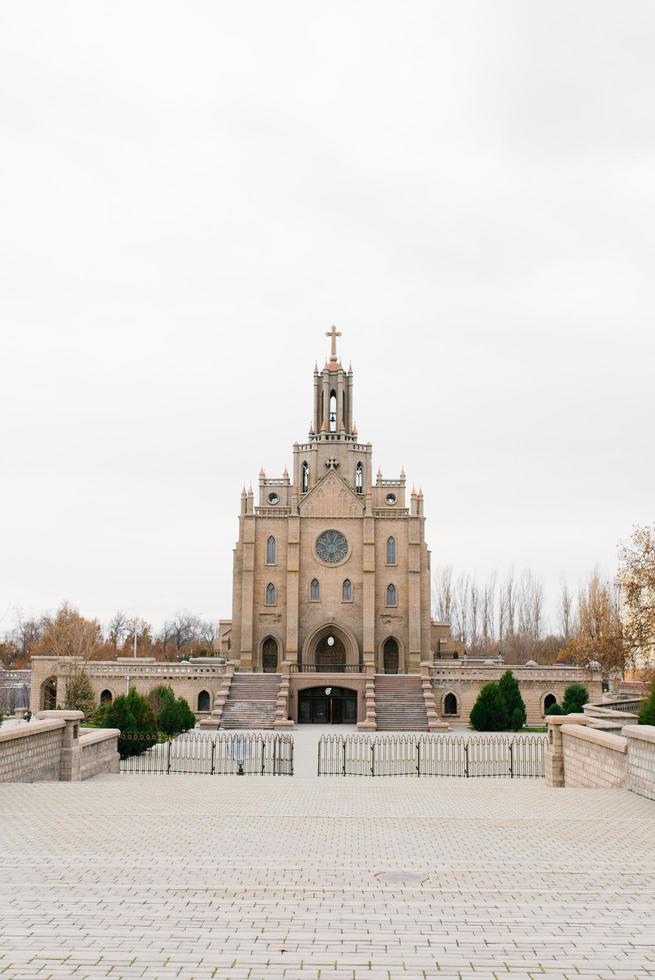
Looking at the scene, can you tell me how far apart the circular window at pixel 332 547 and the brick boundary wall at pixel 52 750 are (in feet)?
116

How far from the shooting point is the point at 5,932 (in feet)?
23.7

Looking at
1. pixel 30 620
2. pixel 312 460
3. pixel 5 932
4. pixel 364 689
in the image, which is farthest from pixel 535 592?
pixel 5 932

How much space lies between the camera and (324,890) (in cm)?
879

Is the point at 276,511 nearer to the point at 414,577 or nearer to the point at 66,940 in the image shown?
the point at 414,577

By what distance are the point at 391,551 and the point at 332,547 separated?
3.82 meters

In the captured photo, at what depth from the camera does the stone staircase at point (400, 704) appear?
1793 inches

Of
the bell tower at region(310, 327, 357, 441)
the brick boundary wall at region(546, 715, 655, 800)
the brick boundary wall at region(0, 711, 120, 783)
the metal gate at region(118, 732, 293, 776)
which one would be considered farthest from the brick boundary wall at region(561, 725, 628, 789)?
the bell tower at region(310, 327, 357, 441)

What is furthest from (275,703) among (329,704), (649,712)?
(649,712)

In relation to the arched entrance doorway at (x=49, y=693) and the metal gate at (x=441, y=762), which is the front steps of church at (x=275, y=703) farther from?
the arched entrance doorway at (x=49, y=693)

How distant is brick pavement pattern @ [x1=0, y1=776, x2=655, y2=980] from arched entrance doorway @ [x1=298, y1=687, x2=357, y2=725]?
35358 mm

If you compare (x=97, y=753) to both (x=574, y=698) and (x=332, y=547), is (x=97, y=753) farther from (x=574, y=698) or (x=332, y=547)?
(x=332, y=547)

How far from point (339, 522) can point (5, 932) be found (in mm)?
51899

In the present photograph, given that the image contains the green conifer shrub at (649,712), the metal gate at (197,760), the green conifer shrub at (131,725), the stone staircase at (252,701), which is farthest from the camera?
the stone staircase at (252,701)

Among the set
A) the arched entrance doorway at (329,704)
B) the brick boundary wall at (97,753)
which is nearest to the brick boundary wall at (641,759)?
the brick boundary wall at (97,753)
